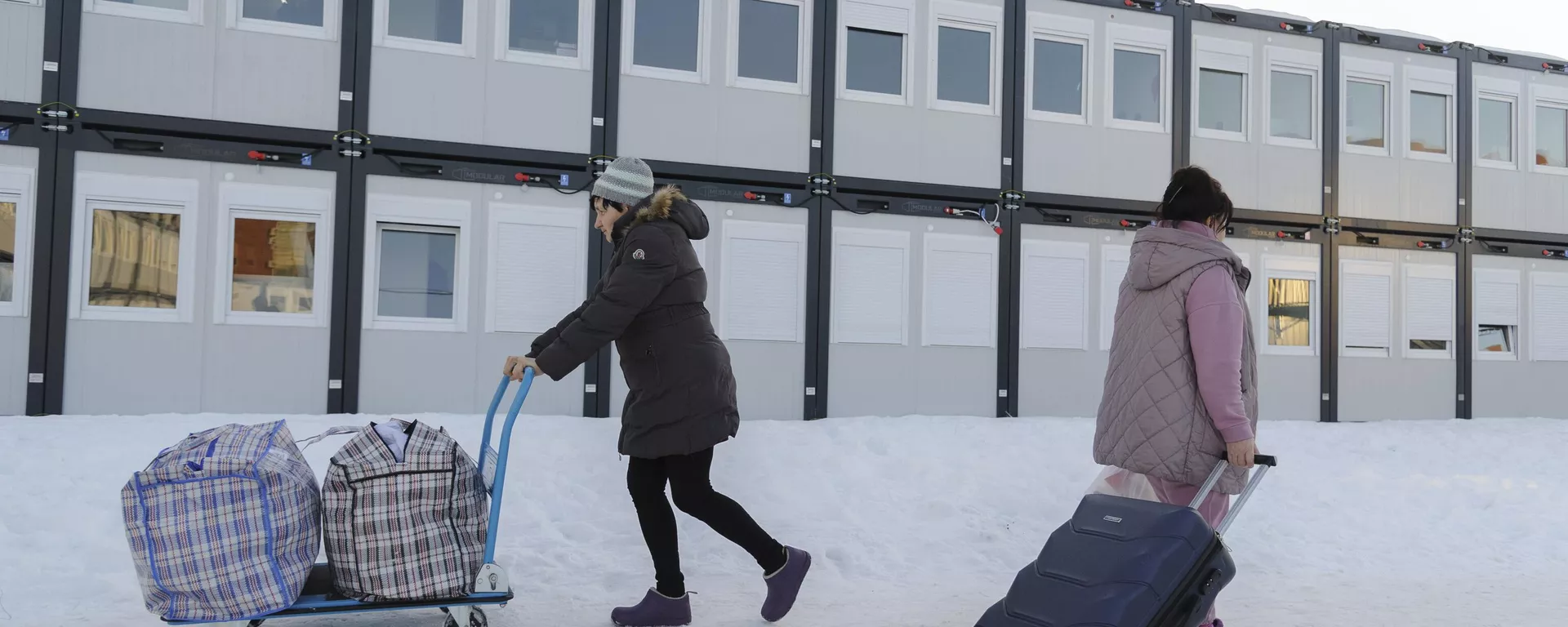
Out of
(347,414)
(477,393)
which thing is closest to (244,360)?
(347,414)

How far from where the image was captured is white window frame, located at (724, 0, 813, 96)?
10367 millimetres

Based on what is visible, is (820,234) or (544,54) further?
(820,234)

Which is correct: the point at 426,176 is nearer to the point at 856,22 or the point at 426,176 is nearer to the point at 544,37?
the point at 544,37

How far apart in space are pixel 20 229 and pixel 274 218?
181 centimetres

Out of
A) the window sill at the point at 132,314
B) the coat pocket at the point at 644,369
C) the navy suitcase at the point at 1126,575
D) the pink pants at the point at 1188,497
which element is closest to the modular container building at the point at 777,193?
the window sill at the point at 132,314

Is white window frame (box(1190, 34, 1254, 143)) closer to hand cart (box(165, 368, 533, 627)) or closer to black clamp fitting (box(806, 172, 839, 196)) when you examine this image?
black clamp fitting (box(806, 172, 839, 196))

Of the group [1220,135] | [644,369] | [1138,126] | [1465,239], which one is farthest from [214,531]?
[1465,239]

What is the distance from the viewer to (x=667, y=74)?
33.2 feet

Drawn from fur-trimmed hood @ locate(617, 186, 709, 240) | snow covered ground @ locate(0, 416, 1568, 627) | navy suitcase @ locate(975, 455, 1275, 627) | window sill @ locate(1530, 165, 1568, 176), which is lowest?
snow covered ground @ locate(0, 416, 1568, 627)

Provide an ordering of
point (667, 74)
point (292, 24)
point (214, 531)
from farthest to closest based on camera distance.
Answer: point (667, 74) < point (292, 24) < point (214, 531)

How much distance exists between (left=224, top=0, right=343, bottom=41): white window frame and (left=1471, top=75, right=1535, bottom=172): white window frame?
13.1m

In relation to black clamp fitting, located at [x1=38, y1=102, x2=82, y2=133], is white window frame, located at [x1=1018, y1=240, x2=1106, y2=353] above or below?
below

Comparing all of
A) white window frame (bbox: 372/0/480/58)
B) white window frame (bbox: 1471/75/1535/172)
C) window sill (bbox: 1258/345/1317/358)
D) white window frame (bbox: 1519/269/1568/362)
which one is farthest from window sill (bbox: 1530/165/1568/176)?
white window frame (bbox: 372/0/480/58)

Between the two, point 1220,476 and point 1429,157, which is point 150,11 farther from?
point 1429,157
